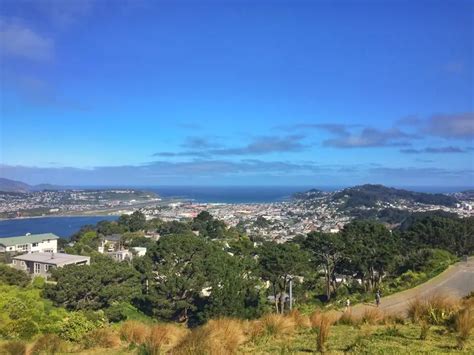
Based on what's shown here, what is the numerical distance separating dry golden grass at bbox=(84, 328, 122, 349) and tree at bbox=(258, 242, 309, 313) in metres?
13.3

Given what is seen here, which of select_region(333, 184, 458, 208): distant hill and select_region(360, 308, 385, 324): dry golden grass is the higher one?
select_region(333, 184, 458, 208): distant hill

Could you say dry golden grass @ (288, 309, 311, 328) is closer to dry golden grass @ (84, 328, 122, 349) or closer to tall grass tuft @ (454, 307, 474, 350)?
tall grass tuft @ (454, 307, 474, 350)

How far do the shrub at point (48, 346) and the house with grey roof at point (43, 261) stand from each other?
28026 millimetres

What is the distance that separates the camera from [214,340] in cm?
538

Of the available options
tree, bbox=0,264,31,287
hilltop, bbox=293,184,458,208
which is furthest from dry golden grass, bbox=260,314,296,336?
hilltop, bbox=293,184,458,208

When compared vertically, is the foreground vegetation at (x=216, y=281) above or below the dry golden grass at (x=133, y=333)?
below

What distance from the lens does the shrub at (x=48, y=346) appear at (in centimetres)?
629

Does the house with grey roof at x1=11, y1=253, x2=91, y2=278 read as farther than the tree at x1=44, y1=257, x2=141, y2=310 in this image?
Yes

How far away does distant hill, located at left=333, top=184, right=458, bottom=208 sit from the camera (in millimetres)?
104188

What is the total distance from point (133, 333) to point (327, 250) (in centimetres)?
1662

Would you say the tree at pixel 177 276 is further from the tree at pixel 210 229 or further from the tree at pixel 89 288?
the tree at pixel 210 229

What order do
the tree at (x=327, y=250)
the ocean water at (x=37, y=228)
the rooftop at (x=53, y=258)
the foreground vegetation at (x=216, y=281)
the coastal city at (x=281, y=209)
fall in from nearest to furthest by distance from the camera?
the foreground vegetation at (x=216, y=281)
the tree at (x=327, y=250)
the rooftop at (x=53, y=258)
the coastal city at (x=281, y=209)
the ocean water at (x=37, y=228)

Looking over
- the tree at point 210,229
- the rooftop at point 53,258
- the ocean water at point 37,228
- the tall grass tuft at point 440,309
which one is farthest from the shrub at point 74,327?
the ocean water at point 37,228

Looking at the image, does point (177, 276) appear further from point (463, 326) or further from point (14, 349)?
point (463, 326)
